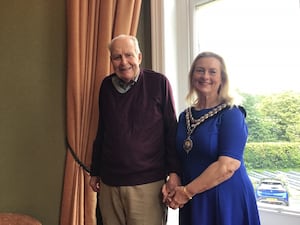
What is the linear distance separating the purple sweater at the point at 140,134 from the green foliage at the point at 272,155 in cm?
52

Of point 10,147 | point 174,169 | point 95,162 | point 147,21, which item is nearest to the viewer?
point 174,169

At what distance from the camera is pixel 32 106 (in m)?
1.88

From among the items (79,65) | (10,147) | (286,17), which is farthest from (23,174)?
(286,17)

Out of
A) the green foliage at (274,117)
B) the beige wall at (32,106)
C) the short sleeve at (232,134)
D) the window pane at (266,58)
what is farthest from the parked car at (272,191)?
the beige wall at (32,106)

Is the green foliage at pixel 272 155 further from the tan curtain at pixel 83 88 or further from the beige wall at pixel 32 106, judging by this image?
the beige wall at pixel 32 106

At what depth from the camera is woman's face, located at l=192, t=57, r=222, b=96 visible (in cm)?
139

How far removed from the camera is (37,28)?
1.91 meters

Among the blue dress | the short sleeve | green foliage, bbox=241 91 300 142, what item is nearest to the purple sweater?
the blue dress

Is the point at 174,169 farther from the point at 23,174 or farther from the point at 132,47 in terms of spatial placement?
the point at 23,174

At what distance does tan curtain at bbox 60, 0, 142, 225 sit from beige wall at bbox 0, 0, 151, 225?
0.21ft

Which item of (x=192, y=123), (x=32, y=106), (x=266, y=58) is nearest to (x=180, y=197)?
(x=192, y=123)

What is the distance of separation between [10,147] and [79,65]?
542mm

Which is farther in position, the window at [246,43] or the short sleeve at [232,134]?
the window at [246,43]

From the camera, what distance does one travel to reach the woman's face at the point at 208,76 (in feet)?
4.56
